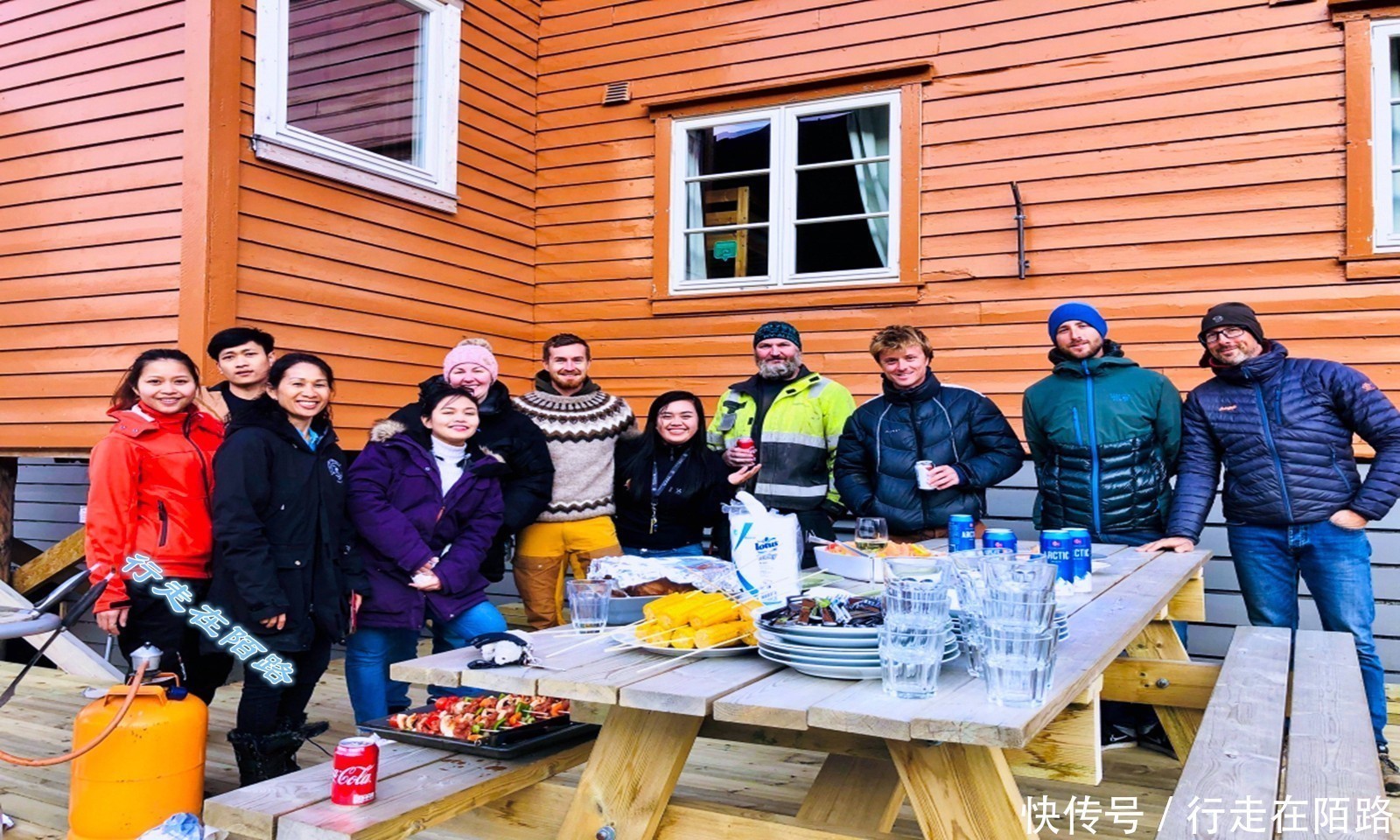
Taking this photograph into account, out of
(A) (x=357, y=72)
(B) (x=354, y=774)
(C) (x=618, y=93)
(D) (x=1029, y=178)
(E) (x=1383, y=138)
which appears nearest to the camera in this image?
(B) (x=354, y=774)

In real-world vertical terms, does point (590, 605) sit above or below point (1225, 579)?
above

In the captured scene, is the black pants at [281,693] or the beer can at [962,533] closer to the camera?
the beer can at [962,533]

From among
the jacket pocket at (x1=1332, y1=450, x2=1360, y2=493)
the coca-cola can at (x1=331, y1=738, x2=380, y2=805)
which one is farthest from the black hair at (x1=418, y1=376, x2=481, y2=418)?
the jacket pocket at (x1=1332, y1=450, x2=1360, y2=493)

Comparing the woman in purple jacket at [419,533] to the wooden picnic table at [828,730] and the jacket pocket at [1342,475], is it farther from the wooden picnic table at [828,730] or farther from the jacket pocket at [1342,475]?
the jacket pocket at [1342,475]

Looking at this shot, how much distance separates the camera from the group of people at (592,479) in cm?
335

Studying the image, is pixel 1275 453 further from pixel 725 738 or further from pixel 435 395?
pixel 435 395

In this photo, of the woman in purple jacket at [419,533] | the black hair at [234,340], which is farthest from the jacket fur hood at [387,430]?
the black hair at [234,340]

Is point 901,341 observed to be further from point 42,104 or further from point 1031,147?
point 42,104

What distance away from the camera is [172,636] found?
3469 mm

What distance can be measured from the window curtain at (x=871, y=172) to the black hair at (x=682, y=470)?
2.08m

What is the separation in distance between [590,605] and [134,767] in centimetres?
167

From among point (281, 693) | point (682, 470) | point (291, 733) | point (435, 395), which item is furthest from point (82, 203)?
point (682, 470)

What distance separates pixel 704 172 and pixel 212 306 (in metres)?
2.94

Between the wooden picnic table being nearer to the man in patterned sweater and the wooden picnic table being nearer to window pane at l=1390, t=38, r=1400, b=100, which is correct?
the man in patterned sweater
